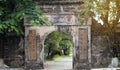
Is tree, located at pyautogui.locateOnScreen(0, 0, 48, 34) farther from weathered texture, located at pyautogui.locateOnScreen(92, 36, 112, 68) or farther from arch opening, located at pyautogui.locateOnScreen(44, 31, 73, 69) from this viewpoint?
arch opening, located at pyautogui.locateOnScreen(44, 31, 73, 69)

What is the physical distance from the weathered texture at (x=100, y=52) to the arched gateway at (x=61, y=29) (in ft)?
1.22

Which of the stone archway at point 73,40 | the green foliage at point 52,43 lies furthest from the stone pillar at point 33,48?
the green foliage at point 52,43

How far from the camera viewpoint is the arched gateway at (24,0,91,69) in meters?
23.1

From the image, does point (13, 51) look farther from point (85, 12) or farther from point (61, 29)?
point (85, 12)

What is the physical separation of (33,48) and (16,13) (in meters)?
3.94

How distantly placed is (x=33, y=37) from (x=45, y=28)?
91 centimetres

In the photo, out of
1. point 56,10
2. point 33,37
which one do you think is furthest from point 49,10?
point 33,37

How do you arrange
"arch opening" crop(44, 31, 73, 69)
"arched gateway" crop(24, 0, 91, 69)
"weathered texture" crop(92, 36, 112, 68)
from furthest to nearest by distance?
"arch opening" crop(44, 31, 73, 69) → "weathered texture" crop(92, 36, 112, 68) → "arched gateway" crop(24, 0, 91, 69)

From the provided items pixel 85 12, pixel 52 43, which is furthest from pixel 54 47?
pixel 85 12

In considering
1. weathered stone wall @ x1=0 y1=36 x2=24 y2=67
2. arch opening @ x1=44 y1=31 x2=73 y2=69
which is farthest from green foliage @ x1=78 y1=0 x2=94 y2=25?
arch opening @ x1=44 y1=31 x2=73 y2=69

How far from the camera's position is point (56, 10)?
23125 mm

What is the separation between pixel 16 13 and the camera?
782 inches

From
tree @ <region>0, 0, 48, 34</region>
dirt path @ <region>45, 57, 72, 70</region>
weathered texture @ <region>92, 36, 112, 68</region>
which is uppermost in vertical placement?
tree @ <region>0, 0, 48, 34</region>

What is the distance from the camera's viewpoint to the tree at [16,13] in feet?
64.3
